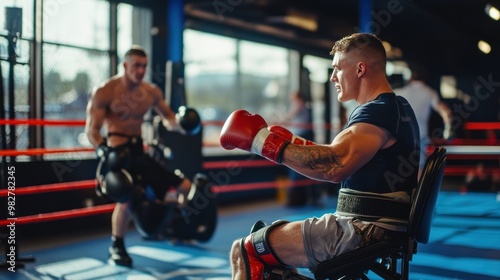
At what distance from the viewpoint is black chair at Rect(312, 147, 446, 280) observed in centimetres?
173

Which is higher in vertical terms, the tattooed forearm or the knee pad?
the tattooed forearm

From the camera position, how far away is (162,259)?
11.9ft

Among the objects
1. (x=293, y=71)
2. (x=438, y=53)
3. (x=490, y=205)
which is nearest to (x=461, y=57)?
(x=438, y=53)

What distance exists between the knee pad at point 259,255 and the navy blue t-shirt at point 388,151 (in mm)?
330

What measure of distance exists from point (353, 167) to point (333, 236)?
244 mm

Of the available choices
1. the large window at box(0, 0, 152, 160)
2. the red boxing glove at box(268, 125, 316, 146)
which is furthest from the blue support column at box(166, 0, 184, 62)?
the red boxing glove at box(268, 125, 316, 146)

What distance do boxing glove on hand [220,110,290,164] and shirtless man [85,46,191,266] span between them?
6.04ft

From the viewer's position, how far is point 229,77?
6793 mm

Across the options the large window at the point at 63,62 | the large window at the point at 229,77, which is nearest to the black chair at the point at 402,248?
the large window at the point at 63,62

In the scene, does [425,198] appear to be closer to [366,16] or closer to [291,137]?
[291,137]

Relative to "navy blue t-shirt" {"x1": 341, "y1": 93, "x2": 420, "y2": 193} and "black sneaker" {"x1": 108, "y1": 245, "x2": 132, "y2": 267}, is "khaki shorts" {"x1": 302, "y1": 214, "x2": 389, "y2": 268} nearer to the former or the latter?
"navy blue t-shirt" {"x1": 341, "y1": 93, "x2": 420, "y2": 193}

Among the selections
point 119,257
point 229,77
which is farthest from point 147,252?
point 229,77

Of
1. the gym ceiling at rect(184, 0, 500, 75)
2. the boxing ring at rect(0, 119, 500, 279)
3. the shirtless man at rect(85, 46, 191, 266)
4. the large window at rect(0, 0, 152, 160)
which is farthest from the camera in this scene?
the gym ceiling at rect(184, 0, 500, 75)

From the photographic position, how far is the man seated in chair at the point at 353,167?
168 cm
